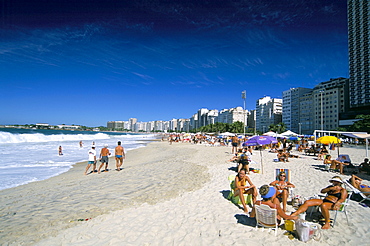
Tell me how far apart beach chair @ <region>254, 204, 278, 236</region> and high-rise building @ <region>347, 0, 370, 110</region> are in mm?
79054

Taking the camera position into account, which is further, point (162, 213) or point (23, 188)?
point (23, 188)

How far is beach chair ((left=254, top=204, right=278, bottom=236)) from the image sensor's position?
136 inches

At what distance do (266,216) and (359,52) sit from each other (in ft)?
294

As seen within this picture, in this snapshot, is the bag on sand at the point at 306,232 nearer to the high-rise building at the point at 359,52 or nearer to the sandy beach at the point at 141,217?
the sandy beach at the point at 141,217

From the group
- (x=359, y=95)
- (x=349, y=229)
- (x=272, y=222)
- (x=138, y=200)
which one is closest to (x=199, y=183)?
(x=138, y=200)

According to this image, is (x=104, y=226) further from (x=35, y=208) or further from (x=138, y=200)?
(x=35, y=208)

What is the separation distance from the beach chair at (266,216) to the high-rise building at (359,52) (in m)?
79.1

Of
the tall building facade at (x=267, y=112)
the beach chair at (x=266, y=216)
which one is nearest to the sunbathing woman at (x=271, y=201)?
the beach chair at (x=266, y=216)

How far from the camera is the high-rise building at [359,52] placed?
64562 mm

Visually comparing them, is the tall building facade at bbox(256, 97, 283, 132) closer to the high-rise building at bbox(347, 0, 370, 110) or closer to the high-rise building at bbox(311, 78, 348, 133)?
the high-rise building at bbox(311, 78, 348, 133)

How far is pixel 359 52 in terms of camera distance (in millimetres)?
67562

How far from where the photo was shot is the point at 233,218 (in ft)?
13.8

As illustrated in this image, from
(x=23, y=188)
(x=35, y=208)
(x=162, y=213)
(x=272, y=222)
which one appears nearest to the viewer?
(x=272, y=222)

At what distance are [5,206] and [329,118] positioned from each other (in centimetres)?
8931
